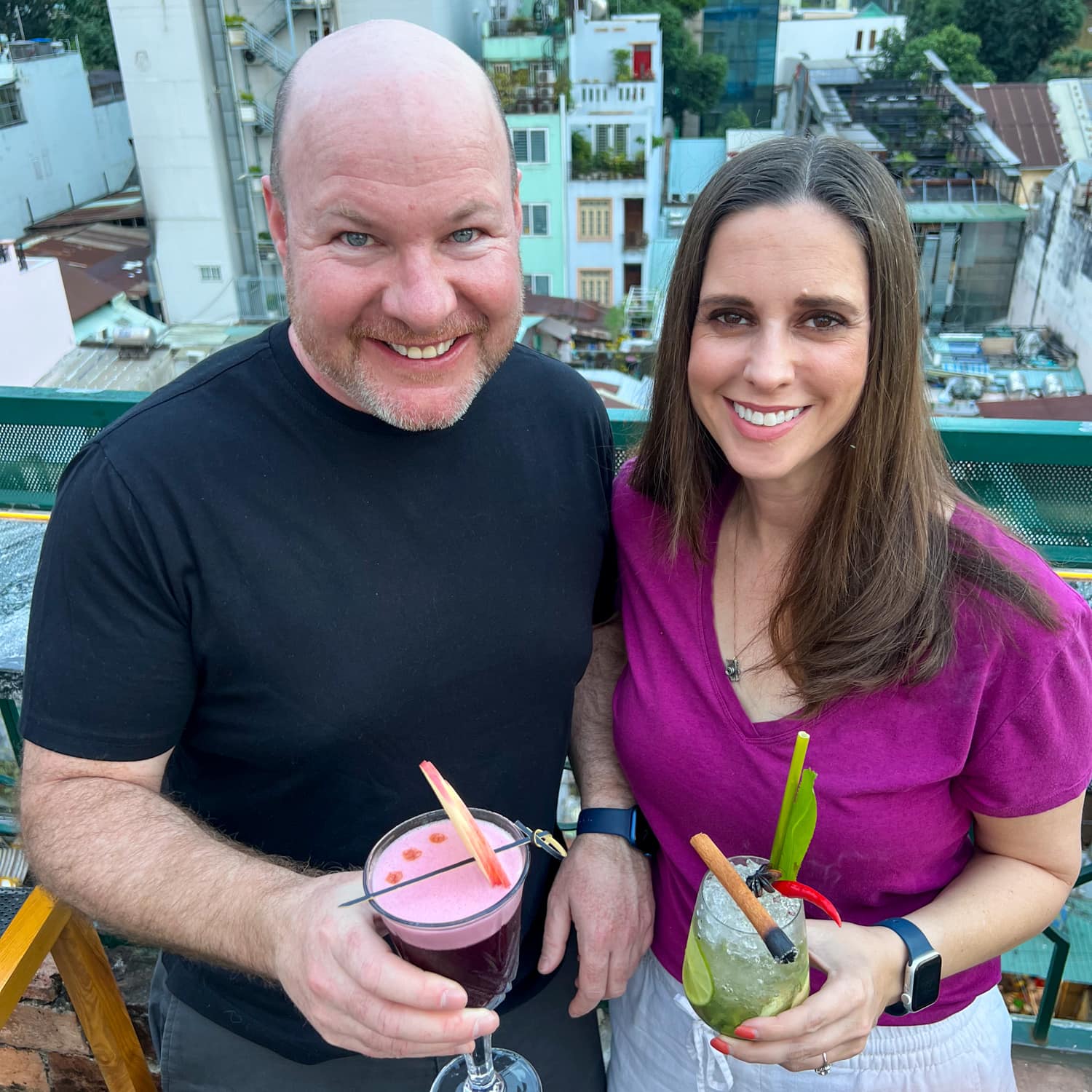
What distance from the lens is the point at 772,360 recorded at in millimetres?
1511

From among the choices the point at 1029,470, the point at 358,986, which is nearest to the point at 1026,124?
the point at 1029,470

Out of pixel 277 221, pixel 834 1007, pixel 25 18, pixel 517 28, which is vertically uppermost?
pixel 25 18

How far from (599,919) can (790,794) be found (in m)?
0.62

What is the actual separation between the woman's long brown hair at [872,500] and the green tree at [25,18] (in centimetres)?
3777

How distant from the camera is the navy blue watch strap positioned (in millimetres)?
1804

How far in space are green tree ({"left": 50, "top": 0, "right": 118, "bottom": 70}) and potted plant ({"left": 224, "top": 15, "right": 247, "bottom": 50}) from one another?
15292mm

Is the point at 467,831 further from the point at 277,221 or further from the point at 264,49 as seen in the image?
the point at 264,49

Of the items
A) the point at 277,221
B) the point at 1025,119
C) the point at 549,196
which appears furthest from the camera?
the point at 1025,119

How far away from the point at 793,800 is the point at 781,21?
4969cm

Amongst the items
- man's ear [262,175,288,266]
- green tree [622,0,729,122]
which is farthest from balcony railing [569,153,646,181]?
man's ear [262,175,288,266]

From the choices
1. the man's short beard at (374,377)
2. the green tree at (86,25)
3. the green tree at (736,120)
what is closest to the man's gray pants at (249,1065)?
the man's short beard at (374,377)

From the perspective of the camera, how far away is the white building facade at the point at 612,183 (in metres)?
23.7

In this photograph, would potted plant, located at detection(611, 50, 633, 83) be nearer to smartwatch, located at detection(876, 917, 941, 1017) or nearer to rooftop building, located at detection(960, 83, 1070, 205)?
rooftop building, located at detection(960, 83, 1070, 205)

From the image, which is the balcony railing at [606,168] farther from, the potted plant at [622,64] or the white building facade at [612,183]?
the potted plant at [622,64]
